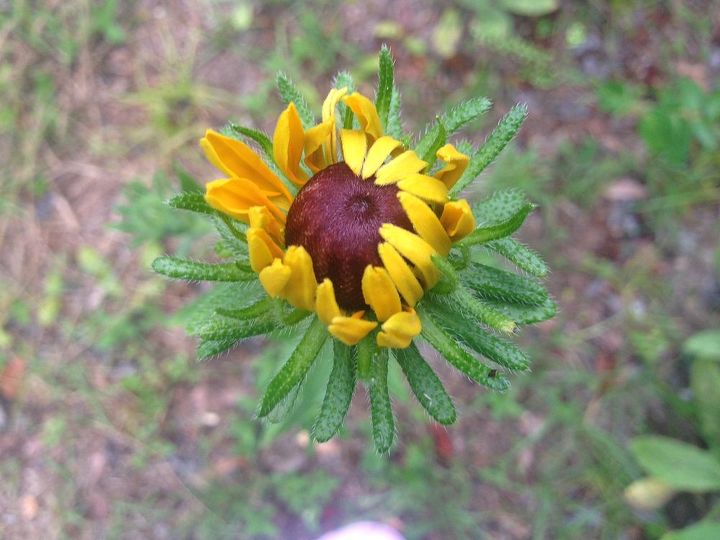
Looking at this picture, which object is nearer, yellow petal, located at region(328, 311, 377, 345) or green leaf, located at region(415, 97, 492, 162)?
yellow petal, located at region(328, 311, 377, 345)

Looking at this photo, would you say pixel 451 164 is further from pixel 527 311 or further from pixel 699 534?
pixel 699 534

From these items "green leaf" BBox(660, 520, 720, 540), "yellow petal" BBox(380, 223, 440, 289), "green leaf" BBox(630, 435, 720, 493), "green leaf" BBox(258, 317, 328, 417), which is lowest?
"green leaf" BBox(660, 520, 720, 540)

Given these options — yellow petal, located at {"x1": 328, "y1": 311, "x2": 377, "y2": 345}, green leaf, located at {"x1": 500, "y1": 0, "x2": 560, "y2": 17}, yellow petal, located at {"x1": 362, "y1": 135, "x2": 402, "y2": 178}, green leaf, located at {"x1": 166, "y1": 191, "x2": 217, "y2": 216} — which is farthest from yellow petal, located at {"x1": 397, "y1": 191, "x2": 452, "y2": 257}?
green leaf, located at {"x1": 500, "y1": 0, "x2": 560, "y2": 17}

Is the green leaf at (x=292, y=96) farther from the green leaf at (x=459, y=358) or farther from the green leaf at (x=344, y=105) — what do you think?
the green leaf at (x=459, y=358)

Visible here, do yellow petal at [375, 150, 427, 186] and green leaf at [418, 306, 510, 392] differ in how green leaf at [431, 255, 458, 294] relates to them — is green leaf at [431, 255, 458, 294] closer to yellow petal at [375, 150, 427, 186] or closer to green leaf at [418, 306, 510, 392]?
green leaf at [418, 306, 510, 392]

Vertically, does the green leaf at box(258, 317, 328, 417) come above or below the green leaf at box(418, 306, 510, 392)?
below

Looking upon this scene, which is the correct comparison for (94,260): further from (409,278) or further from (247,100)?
(409,278)

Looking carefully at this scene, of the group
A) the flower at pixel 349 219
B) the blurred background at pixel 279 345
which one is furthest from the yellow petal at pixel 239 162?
the blurred background at pixel 279 345
